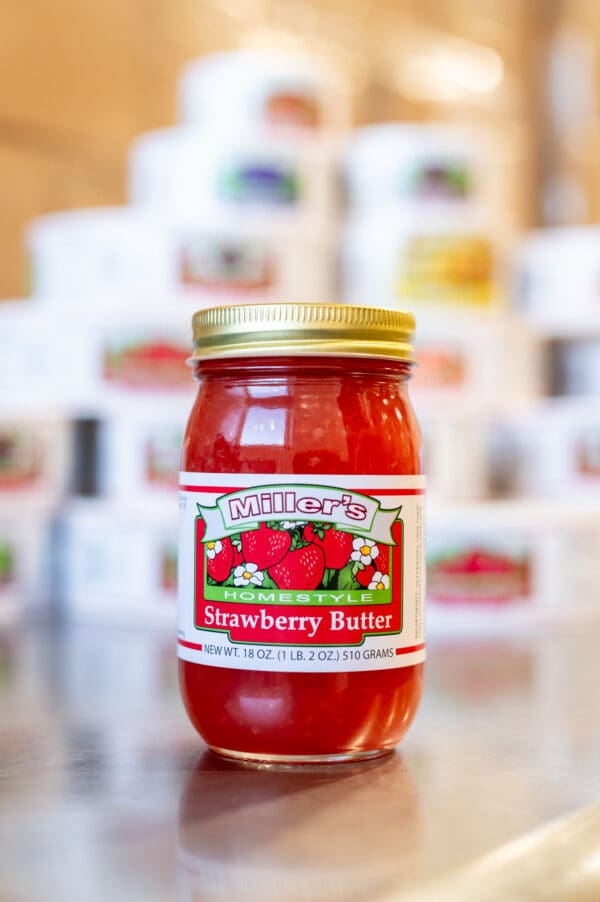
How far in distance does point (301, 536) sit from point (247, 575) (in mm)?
40

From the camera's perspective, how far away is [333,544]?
2.12 feet

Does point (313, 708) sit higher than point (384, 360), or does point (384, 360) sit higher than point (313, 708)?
point (384, 360)

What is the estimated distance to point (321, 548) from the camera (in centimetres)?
65

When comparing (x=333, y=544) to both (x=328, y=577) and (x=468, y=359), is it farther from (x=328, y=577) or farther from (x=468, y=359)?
(x=468, y=359)

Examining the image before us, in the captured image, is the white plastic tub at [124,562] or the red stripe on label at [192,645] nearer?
the red stripe on label at [192,645]

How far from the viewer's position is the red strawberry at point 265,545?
0.64 metres

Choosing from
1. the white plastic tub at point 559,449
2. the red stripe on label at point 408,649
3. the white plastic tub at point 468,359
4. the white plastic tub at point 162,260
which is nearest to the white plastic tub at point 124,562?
the white plastic tub at point 162,260

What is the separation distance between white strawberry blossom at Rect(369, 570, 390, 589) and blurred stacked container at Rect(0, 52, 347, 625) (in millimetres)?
633

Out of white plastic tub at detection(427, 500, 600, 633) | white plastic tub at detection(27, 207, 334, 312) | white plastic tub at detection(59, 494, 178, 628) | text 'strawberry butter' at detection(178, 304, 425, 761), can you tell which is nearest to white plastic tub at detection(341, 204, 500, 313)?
white plastic tub at detection(27, 207, 334, 312)

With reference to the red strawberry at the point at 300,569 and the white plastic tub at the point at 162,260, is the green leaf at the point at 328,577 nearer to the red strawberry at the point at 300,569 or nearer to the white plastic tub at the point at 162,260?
the red strawberry at the point at 300,569

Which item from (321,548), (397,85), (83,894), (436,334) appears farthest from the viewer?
(397,85)

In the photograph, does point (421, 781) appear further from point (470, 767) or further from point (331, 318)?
point (331, 318)

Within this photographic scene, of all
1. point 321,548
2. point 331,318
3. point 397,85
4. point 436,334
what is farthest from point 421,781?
point 397,85

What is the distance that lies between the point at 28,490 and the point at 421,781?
785mm
